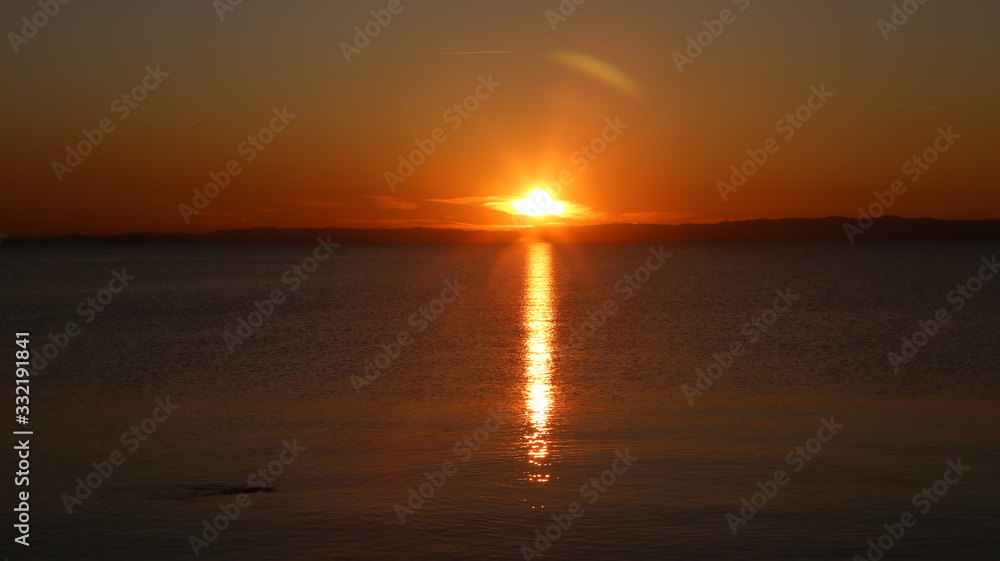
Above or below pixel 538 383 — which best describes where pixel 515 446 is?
below

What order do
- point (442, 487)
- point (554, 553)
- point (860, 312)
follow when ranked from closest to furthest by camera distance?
point (554, 553) → point (442, 487) → point (860, 312)

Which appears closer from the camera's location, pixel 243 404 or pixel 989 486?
pixel 989 486

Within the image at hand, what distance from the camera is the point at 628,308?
199 ft

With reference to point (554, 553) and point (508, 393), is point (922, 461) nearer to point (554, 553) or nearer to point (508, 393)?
point (554, 553)

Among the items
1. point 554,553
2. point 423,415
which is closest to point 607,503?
point 554,553

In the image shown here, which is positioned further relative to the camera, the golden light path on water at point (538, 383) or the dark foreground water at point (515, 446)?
the golden light path on water at point (538, 383)

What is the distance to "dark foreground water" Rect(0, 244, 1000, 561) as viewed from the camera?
39.7 ft

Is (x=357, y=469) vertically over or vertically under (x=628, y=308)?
under

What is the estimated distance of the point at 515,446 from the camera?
679 inches

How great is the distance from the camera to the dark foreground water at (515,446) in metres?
12.1

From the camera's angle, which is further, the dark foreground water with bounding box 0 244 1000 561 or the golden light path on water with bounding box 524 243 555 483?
the golden light path on water with bounding box 524 243 555 483

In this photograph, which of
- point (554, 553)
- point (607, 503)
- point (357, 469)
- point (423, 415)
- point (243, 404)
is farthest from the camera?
point (243, 404)

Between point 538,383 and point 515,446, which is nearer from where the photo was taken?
point 515,446

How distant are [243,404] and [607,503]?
12653mm
